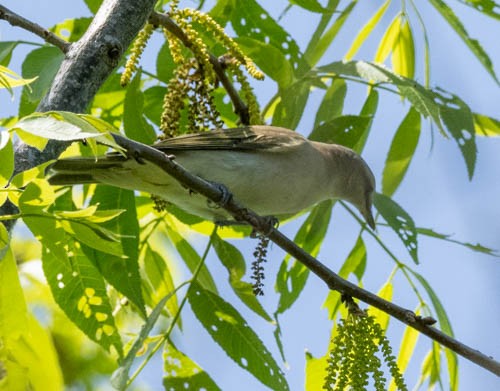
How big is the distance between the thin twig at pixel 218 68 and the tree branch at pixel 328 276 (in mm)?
861

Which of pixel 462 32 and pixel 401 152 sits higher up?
pixel 462 32

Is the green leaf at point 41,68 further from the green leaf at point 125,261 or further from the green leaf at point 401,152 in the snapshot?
the green leaf at point 401,152

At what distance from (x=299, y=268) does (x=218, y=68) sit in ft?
3.37

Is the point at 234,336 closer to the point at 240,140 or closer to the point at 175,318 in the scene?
the point at 175,318

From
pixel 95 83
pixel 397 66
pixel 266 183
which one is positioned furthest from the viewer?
pixel 397 66

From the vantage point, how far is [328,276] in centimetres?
303

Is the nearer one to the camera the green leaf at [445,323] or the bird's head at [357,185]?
the green leaf at [445,323]

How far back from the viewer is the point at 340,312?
390cm

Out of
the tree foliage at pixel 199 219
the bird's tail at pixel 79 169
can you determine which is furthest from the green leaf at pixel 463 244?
the bird's tail at pixel 79 169

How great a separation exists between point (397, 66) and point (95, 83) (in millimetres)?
2461

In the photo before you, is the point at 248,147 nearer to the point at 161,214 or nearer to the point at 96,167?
the point at 161,214

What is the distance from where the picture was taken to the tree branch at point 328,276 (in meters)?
2.63

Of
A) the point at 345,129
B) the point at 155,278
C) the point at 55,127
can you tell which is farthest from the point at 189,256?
the point at 55,127

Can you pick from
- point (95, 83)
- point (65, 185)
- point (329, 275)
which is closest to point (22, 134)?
point (95, 83)
